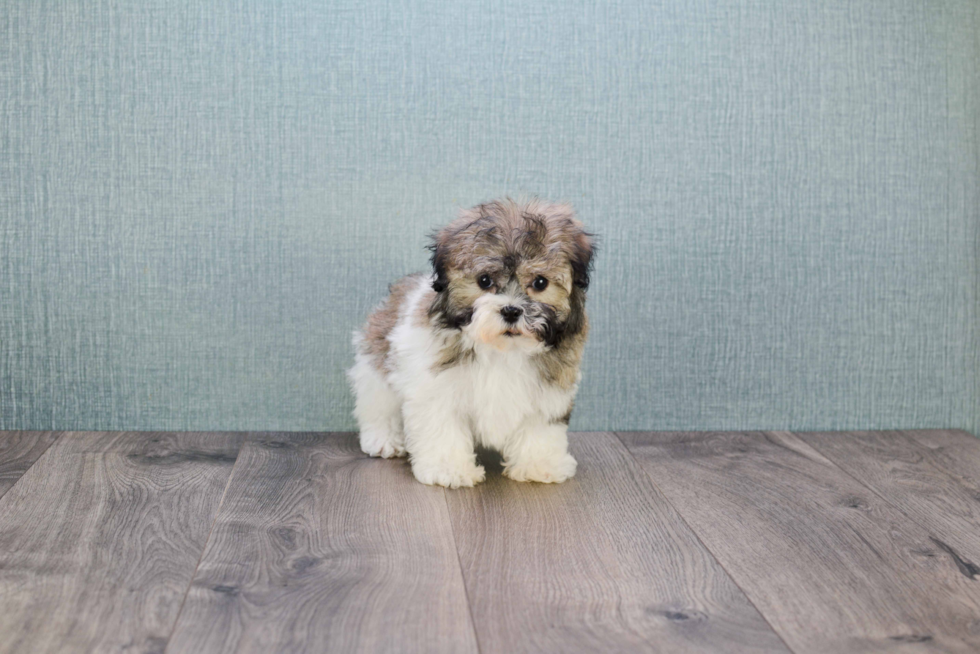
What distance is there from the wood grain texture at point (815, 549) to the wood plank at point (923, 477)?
0.04m

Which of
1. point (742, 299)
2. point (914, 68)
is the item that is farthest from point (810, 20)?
point (742, 299)

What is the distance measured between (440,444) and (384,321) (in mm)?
383

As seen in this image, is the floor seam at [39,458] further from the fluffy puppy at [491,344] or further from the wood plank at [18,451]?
the fluffy puppy at [491,344]

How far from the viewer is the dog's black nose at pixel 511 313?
1.93 metres

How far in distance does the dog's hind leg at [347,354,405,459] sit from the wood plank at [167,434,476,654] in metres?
0.06

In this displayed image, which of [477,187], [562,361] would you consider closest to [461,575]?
[562,361]

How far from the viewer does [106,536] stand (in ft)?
5.96

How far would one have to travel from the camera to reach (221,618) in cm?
148

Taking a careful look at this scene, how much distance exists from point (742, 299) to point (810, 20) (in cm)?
84

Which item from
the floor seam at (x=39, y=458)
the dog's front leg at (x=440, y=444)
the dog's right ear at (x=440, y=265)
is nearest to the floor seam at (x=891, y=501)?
the dog's front leg at (x=440, y=444)

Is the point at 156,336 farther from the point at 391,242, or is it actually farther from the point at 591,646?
the point at 591,646

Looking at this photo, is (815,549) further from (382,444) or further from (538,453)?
(382,444)

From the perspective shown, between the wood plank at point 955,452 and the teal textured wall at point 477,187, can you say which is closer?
the wood plank at point 955,452

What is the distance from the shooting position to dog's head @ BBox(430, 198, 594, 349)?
1.95 metres
